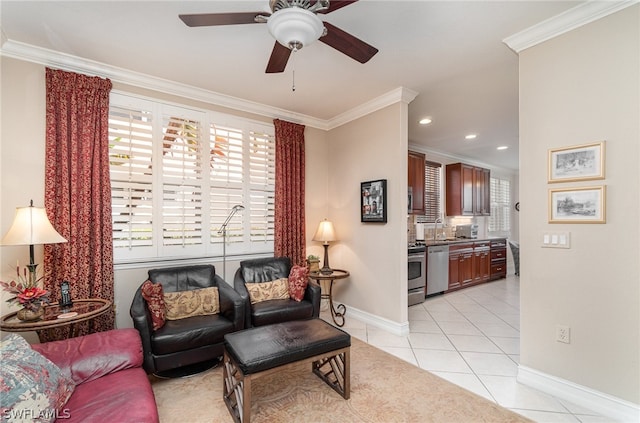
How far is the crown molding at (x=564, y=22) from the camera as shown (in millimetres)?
2041

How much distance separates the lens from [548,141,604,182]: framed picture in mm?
2094

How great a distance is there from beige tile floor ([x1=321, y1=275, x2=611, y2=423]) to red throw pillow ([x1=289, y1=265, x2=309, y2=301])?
0.86 metres

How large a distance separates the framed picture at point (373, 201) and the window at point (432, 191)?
8.48 ft

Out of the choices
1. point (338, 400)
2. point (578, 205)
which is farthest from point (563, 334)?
point (338, 400)

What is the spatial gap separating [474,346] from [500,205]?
593 cm

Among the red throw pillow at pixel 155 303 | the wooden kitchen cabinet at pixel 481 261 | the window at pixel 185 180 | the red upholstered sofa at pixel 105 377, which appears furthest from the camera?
the wooden kitchen cabinet at pixel 481 261

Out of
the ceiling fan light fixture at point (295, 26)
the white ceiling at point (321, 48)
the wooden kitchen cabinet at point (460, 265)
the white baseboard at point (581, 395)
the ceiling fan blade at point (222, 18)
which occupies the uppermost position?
the white ceiling at point (321, 48)

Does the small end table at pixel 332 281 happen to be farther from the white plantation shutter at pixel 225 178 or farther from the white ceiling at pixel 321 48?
the white ceiling at pixel 321 48

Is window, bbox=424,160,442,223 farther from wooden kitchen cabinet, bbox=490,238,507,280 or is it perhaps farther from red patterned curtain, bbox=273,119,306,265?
red patterned curtain, bbox=273,119,306,265

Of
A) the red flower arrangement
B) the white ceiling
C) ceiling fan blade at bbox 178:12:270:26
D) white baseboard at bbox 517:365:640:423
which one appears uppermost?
the white ceiling

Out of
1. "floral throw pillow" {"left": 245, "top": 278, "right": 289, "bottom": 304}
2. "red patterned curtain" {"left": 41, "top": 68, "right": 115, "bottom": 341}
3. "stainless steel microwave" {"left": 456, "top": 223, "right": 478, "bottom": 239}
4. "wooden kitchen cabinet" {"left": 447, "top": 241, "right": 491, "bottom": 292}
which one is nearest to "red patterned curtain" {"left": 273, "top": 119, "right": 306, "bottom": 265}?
"floral throw pillow" {"left": 245, "top": 278, "right": 289, "bottom": 304}

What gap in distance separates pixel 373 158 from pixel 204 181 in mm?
A: 2140

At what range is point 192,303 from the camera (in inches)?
115

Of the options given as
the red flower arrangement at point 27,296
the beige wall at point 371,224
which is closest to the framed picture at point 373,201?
the beige wall at point 371,224
